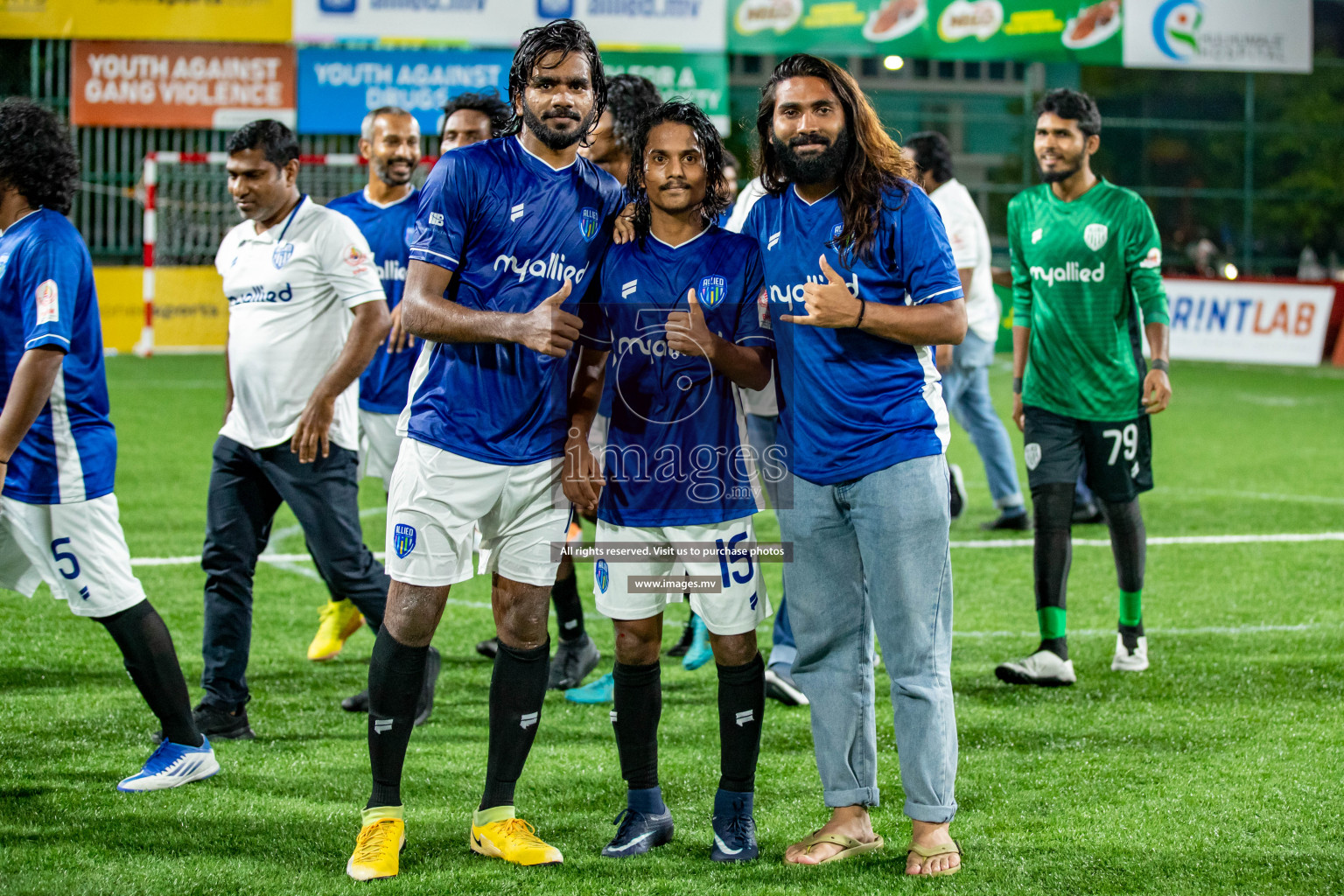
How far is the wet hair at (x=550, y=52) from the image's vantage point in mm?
3693

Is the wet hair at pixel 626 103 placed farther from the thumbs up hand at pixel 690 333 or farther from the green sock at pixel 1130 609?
the green sock at pixel 1130 609

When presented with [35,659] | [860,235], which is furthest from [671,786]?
[35,659]

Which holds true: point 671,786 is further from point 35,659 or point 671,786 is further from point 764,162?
point 35,659

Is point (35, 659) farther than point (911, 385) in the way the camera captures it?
Yes

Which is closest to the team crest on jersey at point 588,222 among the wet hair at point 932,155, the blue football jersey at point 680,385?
the blue football jersey at point 680,385

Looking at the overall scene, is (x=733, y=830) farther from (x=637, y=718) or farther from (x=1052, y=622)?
(x=1052, y=622)

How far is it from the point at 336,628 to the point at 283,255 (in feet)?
5.93

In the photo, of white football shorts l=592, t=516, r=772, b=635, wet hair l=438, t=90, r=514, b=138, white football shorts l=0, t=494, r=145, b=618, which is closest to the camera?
white football shorts l=592, t=516, r=772, b=635

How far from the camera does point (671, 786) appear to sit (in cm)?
435

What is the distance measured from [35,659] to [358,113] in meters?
16.6

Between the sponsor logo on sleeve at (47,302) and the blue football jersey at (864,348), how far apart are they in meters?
2.03

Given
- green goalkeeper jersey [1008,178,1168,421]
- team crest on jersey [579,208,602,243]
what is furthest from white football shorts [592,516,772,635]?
green goalkeeper jersey [1008,178,1168,421]

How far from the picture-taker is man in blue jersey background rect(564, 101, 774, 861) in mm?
3703

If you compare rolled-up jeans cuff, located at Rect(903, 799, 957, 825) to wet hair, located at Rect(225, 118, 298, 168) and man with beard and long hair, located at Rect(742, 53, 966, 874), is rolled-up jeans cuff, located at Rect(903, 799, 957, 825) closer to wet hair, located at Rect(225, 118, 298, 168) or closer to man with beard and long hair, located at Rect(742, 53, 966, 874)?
man with beard and long hair, located at Rect(742, 53, 966, 874)
